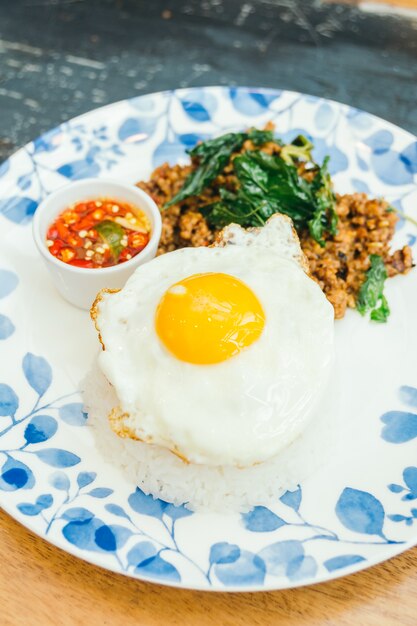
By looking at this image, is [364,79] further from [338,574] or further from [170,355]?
[338,574]

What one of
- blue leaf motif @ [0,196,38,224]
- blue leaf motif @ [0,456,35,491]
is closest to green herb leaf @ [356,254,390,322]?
blue leaf motif @ [0,456,35,491]

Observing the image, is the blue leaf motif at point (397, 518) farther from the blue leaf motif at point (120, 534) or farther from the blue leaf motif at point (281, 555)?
the blue leaf motif at point (120, 534)

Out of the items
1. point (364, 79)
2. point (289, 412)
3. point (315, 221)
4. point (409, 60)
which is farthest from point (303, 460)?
point (409, 60)

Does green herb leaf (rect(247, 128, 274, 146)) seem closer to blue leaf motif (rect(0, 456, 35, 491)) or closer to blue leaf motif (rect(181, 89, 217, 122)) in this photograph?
blue leaf motif (rect(181, 89, 217, 122))

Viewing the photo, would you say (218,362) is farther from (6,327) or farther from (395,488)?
(6,327)

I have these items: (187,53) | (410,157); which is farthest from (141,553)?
(187,53)

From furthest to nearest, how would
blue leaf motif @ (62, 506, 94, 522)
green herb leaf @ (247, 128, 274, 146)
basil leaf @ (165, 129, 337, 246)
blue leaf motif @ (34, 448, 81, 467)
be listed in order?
green herb leaf @ (247, 128, 274, 146), basil leaf @ (165, 129, 337, 246), blue leaf motif @ (34, 448, 81, 467), blue leaf motif @ (62, 506, 94, 522)
